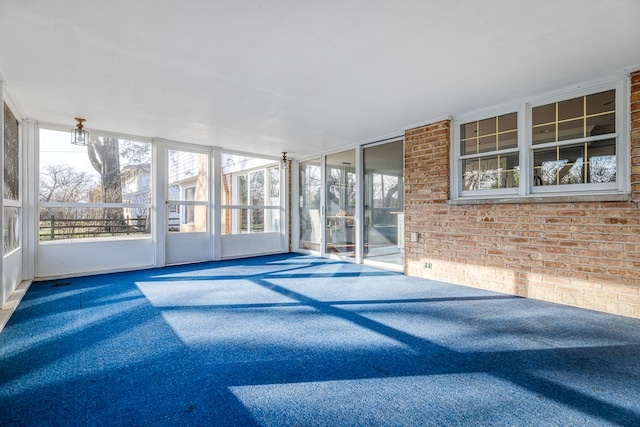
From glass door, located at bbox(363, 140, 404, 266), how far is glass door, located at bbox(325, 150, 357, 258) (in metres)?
0.37

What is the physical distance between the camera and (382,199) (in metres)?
5.97

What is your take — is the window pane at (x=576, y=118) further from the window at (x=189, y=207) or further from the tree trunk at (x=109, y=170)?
the tree trunk at (x=109, y=170)

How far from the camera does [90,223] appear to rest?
17.4 ft

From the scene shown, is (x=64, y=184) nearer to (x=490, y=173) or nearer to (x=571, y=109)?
(x=490, y=173)

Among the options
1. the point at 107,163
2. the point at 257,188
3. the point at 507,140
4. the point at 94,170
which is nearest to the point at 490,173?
the point at 507,140

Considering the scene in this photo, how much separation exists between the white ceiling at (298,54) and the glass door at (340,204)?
81.0 inches

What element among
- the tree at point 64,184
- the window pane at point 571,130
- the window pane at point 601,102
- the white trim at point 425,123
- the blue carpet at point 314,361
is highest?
the white trim at point 425,123

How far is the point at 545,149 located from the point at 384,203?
2.66 metres

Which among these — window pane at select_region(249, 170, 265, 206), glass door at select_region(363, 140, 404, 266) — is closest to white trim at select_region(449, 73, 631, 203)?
glass door at select_region(363, 140, 404, 266)

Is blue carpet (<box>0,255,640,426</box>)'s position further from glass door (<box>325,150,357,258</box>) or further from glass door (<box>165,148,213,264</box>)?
glass door (<box>325,150,357,258</box>)

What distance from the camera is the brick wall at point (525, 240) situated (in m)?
3.22

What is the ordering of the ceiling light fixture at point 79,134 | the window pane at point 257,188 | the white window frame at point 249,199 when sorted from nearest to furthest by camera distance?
the ceiling light fixture at point 79,134, the white window frame at point 249,199, the window pane at point 257,188

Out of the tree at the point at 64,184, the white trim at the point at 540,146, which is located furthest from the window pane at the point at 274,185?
the white trim at the point at 540,146

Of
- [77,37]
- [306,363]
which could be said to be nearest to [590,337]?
[306,363]
